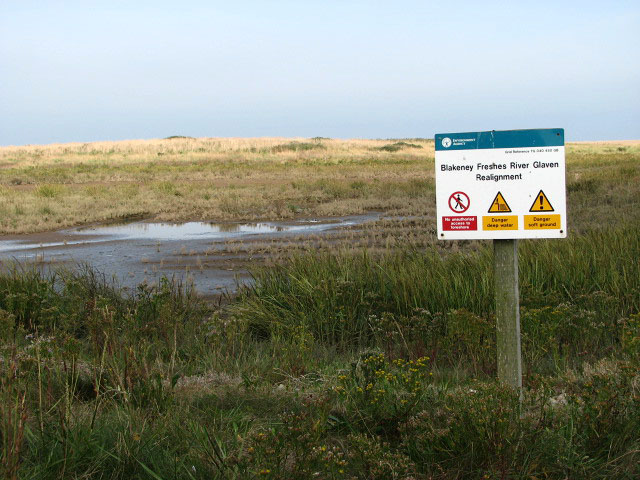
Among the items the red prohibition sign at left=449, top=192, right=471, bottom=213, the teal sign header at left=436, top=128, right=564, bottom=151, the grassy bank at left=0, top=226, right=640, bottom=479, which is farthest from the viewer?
the red prohibition sign at left=449, top=192, right=471, bottom=213

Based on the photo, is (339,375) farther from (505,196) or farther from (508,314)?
(505,196)

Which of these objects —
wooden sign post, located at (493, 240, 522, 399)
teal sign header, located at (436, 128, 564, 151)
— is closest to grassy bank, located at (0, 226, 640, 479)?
wooden sign post, located at (493, 240, 522, 399)

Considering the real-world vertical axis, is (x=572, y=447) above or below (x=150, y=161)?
below

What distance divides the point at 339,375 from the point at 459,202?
4.12 ft

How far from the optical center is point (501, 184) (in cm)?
398

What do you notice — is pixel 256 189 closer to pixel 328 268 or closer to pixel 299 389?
pixel 328 268

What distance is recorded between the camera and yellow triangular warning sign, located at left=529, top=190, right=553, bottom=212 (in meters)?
3.89

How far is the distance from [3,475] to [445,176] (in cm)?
275

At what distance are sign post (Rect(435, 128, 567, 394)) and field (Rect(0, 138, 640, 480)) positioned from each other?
1.84 ft

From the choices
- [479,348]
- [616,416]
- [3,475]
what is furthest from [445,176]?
[3,475]

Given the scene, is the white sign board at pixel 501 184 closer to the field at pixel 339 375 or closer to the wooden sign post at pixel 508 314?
the wooden sign post at pixel 508 314

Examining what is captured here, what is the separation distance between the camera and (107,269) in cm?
1284

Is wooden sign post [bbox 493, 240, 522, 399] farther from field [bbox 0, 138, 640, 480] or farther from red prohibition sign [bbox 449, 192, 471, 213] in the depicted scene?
red prohibition sign [bbox 449, 192, 471, 213]

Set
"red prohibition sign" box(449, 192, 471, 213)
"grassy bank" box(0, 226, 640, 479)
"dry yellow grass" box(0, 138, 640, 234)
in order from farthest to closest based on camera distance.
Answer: "dry yellow grass" box(0, 138, 640, 234), "red prohibition sign" box(449, 192, 471, 213), "grassy bank" box(0, 226, 640, 479)
